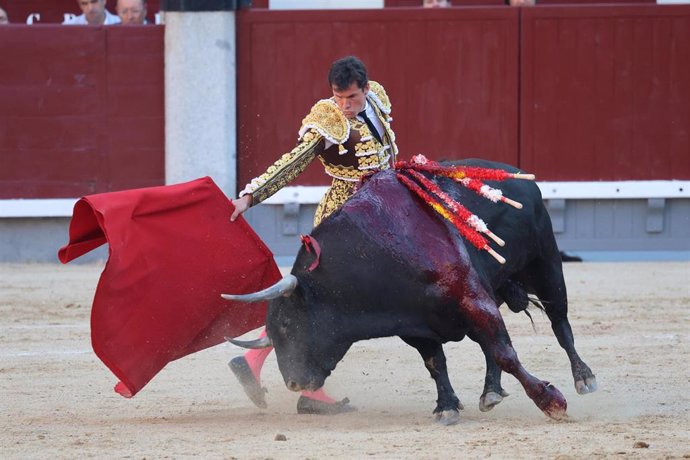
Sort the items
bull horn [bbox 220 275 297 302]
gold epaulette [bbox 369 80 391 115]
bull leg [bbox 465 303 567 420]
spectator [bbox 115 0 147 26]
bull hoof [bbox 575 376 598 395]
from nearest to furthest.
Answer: bull horn [bbox 220 275 297 302]
bull leg [bbox 465 303 567 420]
gold epaulette [bbox 369 80 391 115]
bull hoof [bbox 575 376 598 395]
spectator [bbox 115 0 147 26]

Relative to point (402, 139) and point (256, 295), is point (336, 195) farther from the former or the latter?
point (402, 139)

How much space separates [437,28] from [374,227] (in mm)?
4375

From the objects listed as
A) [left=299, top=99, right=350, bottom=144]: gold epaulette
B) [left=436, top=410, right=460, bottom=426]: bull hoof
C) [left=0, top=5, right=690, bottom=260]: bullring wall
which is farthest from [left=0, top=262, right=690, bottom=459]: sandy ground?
[left=0, top=5, right=690, bottom=260]: bullring wall

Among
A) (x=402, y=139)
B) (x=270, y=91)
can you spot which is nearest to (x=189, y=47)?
(x=270, y=91)

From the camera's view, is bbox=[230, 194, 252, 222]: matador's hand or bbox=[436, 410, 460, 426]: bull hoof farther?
Result: bbox=[230, 194, 252, 222]: matador's hand

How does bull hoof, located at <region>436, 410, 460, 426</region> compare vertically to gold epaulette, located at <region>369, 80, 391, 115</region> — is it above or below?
below

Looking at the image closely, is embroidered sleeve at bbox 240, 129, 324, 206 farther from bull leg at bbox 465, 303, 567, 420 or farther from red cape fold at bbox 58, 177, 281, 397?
bull leg at bbox 465, 303, 567, 420

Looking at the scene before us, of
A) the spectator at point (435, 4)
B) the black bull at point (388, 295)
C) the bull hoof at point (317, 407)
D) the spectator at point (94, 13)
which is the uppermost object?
the spectator at point (435, 4)

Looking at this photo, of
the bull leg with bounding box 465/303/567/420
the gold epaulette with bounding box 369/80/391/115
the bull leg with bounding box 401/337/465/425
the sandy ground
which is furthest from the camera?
the gold epaulette with bounding box 369/80/391/115

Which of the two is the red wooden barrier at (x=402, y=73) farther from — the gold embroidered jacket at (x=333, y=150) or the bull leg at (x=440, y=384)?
the bull leg at (x=440, y=384)

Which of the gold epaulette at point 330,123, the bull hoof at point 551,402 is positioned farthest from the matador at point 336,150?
Result: the bull hoof at point 551,402

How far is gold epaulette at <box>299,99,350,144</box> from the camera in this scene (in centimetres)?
432

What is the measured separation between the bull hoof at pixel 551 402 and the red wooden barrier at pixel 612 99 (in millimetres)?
4346

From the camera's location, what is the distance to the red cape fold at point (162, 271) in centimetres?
430
